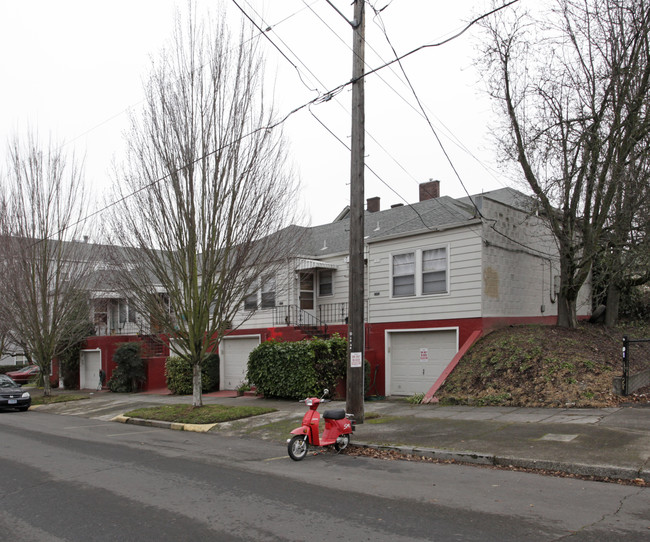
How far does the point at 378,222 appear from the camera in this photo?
849 inches

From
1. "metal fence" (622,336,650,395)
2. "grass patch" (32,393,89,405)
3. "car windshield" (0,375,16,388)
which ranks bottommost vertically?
"grass patch" (32,393,89,405)

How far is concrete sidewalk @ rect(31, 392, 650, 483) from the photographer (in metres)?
7.53

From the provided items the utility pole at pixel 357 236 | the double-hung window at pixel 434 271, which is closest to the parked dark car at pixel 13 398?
the utility pole at pixel 357 236

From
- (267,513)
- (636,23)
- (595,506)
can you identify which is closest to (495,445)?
(595,506)

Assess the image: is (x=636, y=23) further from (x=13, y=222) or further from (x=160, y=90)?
(x=13, y=222)

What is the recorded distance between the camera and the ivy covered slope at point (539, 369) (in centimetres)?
1247

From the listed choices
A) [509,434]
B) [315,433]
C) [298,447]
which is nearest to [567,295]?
[509,434]

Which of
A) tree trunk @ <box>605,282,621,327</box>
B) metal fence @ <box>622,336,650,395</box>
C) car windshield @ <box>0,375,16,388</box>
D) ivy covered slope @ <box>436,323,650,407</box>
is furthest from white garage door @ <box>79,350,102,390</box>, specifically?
metal fence @ <box>622,336,650,395</box>

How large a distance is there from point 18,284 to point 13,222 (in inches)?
97.0

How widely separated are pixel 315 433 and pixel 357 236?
4.14 metres

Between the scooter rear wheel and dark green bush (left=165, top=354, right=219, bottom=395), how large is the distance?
513 inches

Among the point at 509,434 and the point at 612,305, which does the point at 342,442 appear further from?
the point at 612,305

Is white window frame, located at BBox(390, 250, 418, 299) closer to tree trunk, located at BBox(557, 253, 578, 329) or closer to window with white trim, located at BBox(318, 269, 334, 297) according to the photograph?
window with white trim, located at BBox(318, 269, 334, 297)

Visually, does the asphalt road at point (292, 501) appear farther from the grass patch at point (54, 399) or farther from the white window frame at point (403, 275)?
the grass patch at point (54, 399)
